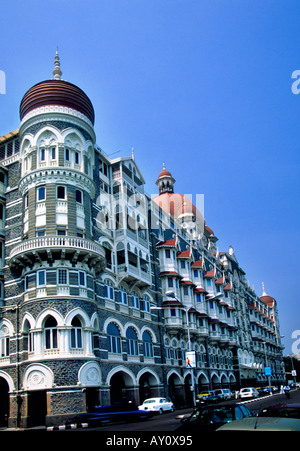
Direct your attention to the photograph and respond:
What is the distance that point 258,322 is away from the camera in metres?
106

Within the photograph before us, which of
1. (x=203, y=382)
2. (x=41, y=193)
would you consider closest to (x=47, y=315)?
(x=41, y=193)

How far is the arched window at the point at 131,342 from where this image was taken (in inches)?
1610

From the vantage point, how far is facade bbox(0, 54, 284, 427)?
A: 32.2m

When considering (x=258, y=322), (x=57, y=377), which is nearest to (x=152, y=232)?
(x=57, y=377)

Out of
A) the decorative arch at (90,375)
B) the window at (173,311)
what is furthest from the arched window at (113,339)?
the window at (173,311)

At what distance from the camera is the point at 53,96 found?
125 feet

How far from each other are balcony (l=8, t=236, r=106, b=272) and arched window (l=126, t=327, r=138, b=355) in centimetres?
1035

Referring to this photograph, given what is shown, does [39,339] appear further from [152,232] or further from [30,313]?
[152,232]

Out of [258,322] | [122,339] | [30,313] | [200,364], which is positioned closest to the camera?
[30,313]

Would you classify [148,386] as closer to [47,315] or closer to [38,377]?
[38,377]

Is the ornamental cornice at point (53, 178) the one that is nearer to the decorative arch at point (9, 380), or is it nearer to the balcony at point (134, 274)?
the balcony at point (134, 274)

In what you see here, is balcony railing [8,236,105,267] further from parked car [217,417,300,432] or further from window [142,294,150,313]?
parked car [217,417,300,432]

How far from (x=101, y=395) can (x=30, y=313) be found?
8.58 metres
